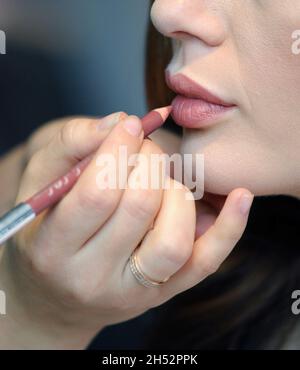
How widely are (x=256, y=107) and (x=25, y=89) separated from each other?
2.04 feet

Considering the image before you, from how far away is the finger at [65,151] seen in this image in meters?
0.54

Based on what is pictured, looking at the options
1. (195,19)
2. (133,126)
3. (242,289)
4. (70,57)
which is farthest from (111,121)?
(70,57)

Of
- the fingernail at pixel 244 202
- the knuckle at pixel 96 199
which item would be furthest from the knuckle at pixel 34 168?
the fingernail at pixel 244 202

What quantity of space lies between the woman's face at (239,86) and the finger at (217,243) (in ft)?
0.22

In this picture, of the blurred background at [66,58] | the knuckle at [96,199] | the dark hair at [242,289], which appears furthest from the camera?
the blurred background at [66,58]

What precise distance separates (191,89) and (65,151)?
0.49 ft

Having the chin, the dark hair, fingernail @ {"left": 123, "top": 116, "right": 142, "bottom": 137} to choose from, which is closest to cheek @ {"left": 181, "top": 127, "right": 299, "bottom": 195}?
the chin

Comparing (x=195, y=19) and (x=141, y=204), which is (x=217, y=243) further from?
(x=195, y=19)

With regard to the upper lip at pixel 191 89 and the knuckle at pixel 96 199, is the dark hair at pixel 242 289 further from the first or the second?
the knuckle at pixel 96 199

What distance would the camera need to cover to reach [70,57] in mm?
1070

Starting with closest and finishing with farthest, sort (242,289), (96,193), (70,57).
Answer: (96,193) → (242,289) → (70,57)

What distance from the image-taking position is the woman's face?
523 millimetres

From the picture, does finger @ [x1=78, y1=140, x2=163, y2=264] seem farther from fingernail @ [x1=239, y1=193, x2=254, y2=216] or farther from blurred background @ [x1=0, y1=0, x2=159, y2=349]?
blurred background @ [x1=0, y1=0, x2=159, y2=349]

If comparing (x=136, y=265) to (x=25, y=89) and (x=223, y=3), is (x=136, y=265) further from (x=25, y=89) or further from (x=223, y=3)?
(x=25, y=89)
